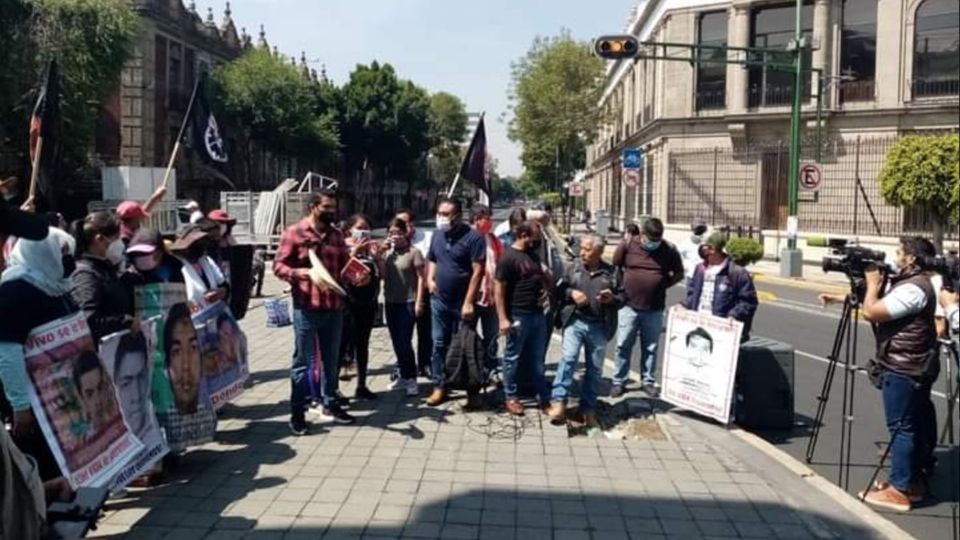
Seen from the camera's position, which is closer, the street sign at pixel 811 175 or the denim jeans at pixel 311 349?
the denim jeans at pixel 311 349

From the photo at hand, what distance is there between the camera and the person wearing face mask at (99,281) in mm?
4934

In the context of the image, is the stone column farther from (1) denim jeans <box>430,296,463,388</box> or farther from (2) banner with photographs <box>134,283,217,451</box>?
(2) banner with photographs <box>134,283,217,451</box>

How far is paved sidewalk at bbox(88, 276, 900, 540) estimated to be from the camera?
4867mm

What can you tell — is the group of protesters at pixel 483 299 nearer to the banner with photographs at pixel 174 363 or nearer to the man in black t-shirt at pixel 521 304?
the man in black t-shirt at pixel 521 304

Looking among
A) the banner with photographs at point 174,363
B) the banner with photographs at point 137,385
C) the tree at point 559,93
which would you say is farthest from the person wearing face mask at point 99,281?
the tree at point 559,93

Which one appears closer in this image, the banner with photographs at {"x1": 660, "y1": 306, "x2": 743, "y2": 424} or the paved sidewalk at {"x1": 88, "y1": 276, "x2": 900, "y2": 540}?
the paved sidewalk at {"x1": 88, "y1": 276, "x2": 900, "y2": 540}

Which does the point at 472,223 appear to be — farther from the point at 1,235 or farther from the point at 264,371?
the point at 1,235

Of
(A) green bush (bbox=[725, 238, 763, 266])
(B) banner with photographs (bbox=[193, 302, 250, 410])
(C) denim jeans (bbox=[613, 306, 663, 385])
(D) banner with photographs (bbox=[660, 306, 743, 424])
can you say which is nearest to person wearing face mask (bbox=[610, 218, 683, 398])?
(C) denim jeans (bbox=[613, 306, 663, 385])

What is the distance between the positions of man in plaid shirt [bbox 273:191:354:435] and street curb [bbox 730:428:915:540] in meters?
3.37

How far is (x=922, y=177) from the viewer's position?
20.5 metres

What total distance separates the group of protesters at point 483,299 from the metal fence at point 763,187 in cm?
1945

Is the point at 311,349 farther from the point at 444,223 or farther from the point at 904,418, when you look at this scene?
the point at 904,418

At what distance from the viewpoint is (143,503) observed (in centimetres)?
511

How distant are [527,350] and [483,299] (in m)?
0.62
